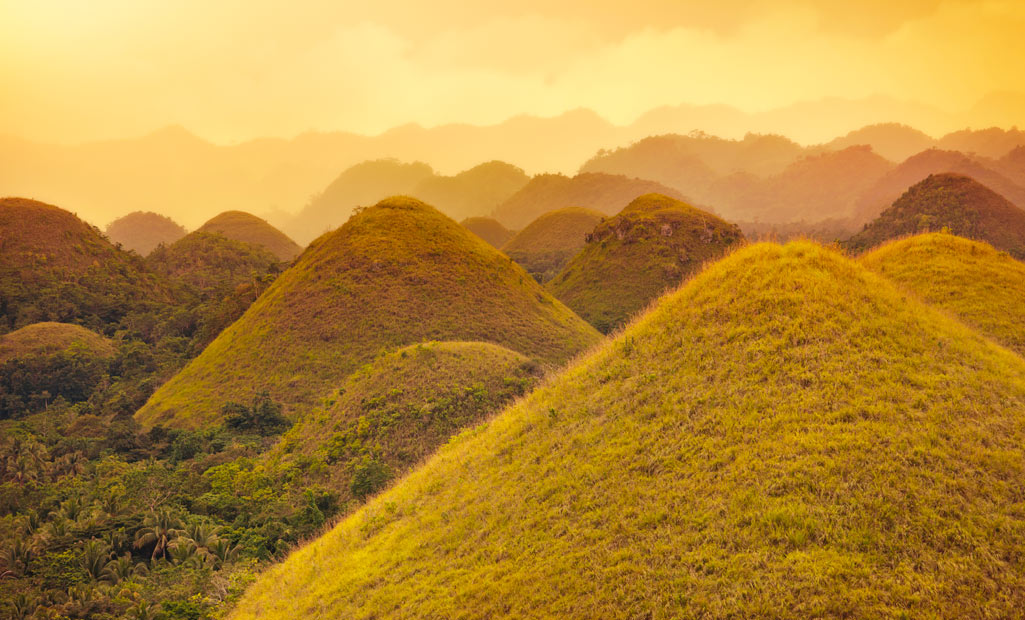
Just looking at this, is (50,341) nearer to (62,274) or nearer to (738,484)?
(62,274)

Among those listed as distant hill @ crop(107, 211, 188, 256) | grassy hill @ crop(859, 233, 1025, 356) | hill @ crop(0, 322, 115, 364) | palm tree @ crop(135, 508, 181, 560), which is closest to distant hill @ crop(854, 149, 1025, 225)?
grassy hill @ crop(859, 233, 1025, 356)

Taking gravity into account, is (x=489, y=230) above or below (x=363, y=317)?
above

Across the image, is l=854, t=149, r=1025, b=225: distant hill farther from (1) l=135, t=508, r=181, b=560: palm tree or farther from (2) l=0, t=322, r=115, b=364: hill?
(2) l=0, t=322, r=115, b=364: hill

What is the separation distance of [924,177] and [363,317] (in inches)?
7242

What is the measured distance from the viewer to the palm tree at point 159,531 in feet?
61.9

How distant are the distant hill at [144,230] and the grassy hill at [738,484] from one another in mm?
197409

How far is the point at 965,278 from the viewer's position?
20703mm

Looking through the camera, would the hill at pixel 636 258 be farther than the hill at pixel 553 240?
No

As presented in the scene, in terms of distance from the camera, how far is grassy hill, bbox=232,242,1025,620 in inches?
265

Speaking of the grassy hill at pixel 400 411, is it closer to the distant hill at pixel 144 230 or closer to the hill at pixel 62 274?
the hill at pixel 62 274

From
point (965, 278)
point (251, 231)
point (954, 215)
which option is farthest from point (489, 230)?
point (965, 278)

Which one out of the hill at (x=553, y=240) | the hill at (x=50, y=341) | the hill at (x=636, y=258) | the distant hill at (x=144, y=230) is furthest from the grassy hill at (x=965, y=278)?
the distant hill at (x=144, y=230)

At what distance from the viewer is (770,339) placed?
10.7 m

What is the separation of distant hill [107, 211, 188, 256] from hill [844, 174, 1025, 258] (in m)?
195
